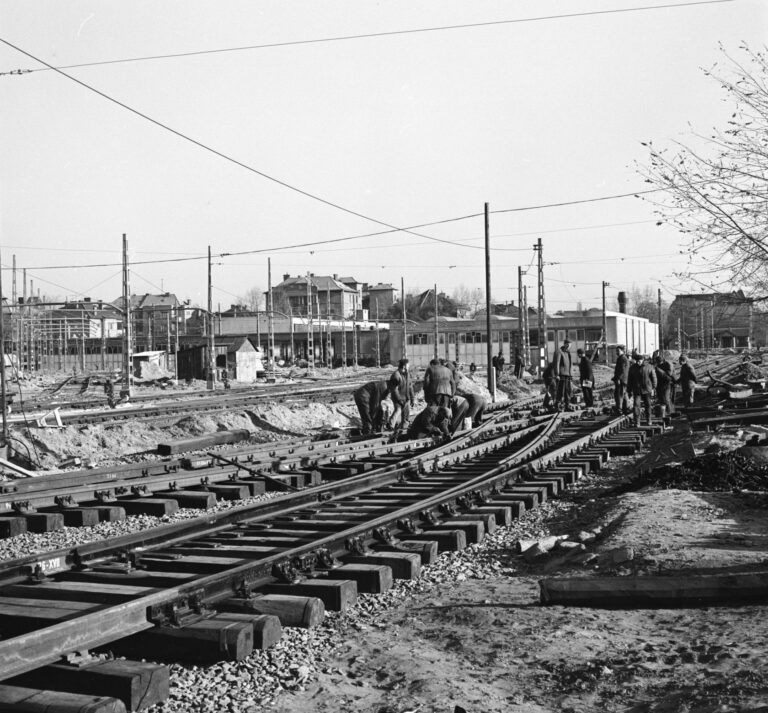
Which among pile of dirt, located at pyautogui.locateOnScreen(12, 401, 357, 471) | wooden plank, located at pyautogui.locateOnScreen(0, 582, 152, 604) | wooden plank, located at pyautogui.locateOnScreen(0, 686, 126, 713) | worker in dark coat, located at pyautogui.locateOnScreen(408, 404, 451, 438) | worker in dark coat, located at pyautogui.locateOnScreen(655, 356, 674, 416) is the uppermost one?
worker in dark coat, located at pyautogui.locateOnScreen(655, 356, 674, 416)

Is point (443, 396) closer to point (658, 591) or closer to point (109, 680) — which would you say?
point (658, 591)

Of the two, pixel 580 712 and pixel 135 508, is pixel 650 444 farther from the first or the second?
pixel 580 712

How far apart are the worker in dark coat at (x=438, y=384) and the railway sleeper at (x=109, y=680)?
1260 centimetres

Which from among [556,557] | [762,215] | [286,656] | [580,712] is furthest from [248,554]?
[762,215]

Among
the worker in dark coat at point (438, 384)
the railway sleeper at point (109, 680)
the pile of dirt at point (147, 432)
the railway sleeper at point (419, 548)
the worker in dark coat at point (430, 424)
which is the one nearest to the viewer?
the railway sleeper at point (109, 680)

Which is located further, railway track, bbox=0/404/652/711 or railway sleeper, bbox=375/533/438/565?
railway sleeper, bbox=375/533/438/565

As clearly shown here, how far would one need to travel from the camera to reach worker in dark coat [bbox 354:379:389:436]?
18094mm

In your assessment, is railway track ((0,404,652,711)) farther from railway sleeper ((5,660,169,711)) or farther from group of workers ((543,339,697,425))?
group of workers ((543,339,697,425))

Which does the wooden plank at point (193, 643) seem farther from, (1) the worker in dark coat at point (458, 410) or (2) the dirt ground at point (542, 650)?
(1) the worker in dark coat at point (458, 410)

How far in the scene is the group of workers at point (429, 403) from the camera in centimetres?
1688

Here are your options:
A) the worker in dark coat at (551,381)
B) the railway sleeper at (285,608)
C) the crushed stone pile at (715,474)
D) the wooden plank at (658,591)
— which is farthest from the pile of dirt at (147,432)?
the wooden plank at (658,591)

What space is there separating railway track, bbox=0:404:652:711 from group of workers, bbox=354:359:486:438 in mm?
5474

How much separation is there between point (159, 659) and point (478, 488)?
5751 mm

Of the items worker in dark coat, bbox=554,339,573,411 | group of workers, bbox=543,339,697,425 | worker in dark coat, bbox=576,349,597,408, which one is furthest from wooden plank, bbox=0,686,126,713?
worker in dark coat, bbox=576,349,597,408
